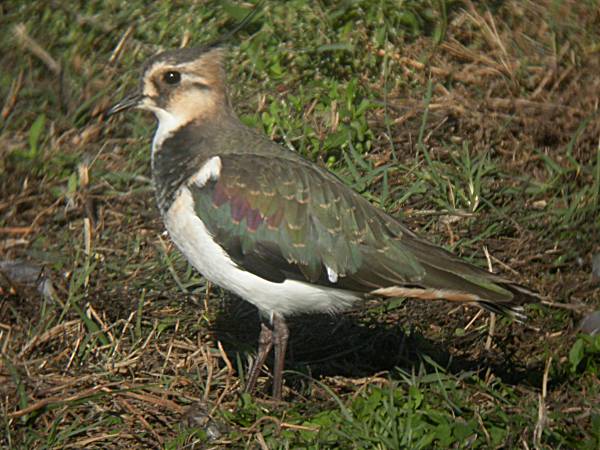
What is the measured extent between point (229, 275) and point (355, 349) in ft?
3.14

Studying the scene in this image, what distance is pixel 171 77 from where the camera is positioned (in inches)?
225

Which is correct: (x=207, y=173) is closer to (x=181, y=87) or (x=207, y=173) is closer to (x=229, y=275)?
(x=229, y=275)

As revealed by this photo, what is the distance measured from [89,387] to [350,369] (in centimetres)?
124

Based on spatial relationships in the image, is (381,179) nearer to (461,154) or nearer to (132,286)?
(461,154)

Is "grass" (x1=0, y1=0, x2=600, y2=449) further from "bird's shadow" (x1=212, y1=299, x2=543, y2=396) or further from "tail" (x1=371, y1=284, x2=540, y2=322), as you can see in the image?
"tail" (x1=371, y1=284, x2=540, y2=322)

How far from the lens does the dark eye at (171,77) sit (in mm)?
5711

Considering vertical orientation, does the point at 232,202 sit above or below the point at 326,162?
above

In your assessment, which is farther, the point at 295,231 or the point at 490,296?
the point at 295,231

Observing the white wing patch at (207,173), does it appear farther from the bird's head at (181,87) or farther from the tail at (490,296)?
the tail at (490,296)

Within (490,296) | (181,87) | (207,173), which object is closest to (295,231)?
(207,173)

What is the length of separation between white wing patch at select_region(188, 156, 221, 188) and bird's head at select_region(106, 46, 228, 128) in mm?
423

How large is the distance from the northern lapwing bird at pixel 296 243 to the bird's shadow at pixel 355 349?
18.6 inches

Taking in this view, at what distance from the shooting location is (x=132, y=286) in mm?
6121

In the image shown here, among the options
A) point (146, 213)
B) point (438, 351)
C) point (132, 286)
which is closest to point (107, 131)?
point (146, 213)
